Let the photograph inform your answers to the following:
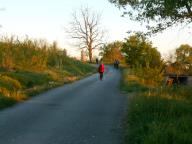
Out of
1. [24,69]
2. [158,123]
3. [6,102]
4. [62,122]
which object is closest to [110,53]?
[24,69]

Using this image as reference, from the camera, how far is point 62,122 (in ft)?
45.9

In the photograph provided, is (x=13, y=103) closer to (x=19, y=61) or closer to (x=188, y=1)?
(x=188, y=1)

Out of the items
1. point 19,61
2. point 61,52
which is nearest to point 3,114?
point 19,61

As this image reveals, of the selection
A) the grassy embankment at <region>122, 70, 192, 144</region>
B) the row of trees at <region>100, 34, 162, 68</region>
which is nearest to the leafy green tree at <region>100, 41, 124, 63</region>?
the row of trees at <region>100, 34, 162, 68</region>

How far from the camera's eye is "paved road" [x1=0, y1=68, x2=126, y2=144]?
1130 cm

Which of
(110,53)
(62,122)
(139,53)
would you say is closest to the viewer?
(62,122)

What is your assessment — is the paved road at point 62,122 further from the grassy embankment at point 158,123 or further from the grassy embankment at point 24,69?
the grassy embankment at point 24,69

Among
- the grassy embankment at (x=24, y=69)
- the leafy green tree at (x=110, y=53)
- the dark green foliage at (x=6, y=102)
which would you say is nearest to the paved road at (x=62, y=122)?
the dark green foliage at (x=6, y=102)

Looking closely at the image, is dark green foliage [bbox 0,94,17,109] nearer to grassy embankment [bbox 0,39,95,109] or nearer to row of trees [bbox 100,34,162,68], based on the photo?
grassy embankment [bbox 0,39,95,109]

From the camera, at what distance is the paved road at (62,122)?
11.3 metres

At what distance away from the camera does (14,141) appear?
10891 millimetres

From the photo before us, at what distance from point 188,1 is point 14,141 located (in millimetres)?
7371

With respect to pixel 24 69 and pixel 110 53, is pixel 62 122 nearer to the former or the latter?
pixel 24 69

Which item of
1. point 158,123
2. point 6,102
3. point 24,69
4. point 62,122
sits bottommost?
point 62,122
